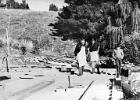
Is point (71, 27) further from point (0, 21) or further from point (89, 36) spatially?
point (0, 21)

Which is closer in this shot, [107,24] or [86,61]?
[86,61]

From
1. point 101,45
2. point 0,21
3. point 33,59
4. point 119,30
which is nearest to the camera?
point 119,30

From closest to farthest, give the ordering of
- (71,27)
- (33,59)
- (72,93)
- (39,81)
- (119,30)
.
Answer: (72,93), (39,81), (119,30), (33,59), (71,27)

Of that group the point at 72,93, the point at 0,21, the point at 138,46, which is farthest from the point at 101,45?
the point at 0,21

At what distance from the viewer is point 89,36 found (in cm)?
3509

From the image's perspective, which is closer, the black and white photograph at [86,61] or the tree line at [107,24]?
the black and white photograph at [86,61]

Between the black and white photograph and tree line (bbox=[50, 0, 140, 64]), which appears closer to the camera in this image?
the black and white photograph

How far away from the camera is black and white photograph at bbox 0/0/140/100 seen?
1357cm

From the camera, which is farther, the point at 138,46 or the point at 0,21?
the point at 0,21

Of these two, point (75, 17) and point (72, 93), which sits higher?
point (75, 17)

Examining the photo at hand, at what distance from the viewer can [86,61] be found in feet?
62.8

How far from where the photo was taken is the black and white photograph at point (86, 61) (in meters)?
13.6

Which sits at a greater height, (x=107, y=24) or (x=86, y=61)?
(x=107, y=24)

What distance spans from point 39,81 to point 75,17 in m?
19.9
